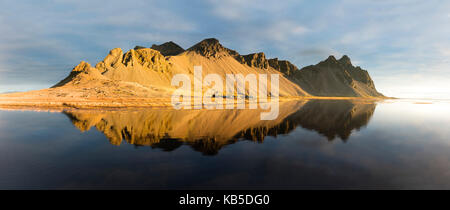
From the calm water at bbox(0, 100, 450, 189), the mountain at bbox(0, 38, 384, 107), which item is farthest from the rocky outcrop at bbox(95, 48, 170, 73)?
the calm water at bbox(0, 100, 450, 189)

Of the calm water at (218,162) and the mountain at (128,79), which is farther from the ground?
the mountain at (128,79)

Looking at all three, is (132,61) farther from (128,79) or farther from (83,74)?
(83,74)

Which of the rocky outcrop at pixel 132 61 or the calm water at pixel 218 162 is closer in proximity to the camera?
the calm water at pixel 218 162

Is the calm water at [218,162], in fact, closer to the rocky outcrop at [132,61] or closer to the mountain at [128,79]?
the mountain at [128,79]

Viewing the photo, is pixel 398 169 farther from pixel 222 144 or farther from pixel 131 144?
pixel 131 144

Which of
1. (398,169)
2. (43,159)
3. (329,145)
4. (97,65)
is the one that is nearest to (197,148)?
(43,159)

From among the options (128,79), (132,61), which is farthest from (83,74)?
(132,61)

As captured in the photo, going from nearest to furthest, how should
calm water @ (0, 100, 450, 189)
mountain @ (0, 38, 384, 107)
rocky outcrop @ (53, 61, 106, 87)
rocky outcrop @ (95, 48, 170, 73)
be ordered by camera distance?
calm water @ (0, 100, 450, 189) < mountain @ (0, 38, 384, 107) < rocky outcrop @ (53, 61, 106, 87) < rocky outcrop @ (95, 48, 170, 73)

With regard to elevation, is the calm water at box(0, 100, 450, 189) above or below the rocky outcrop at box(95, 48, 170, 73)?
below

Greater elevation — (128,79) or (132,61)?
(132,61)

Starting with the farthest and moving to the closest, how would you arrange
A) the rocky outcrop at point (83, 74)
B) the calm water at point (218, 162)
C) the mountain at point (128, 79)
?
the rocky outcrop at point (83, 74) → the mountain at point (128, 79) → the calm water at point (218, 162)

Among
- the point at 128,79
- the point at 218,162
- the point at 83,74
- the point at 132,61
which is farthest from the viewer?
the point at 132,61

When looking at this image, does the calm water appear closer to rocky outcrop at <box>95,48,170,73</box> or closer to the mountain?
the mountain

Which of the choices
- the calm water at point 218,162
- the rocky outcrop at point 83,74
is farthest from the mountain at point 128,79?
the calm water at point 218,162
